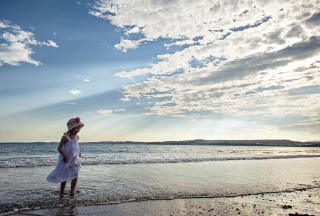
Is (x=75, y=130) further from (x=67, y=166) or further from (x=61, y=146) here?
(x=67, y=166)

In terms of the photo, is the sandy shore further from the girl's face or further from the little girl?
the girl's face

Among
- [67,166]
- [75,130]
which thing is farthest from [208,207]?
[75,130]

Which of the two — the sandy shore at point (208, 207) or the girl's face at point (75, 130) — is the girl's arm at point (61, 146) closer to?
the girl's face at point (75, 130)

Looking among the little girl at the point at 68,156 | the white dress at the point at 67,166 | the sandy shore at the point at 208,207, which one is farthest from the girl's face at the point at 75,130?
the sandy shore at the point at 208,207

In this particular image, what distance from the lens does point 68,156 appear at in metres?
6.44

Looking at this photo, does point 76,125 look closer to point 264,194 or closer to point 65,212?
point 65,212

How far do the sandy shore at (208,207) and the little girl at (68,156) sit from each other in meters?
1.08

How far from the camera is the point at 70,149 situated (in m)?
6.44

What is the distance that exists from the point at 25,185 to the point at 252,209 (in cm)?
792

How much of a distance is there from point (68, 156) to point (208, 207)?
165 inches

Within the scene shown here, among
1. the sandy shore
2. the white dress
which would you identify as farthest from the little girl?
the sandy shore

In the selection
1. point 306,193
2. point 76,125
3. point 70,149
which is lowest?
point 306,193

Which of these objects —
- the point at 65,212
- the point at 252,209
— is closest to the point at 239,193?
the point at 252,209

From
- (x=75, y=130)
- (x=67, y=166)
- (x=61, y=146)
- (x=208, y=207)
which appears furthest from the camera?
(x=75, y=130)
